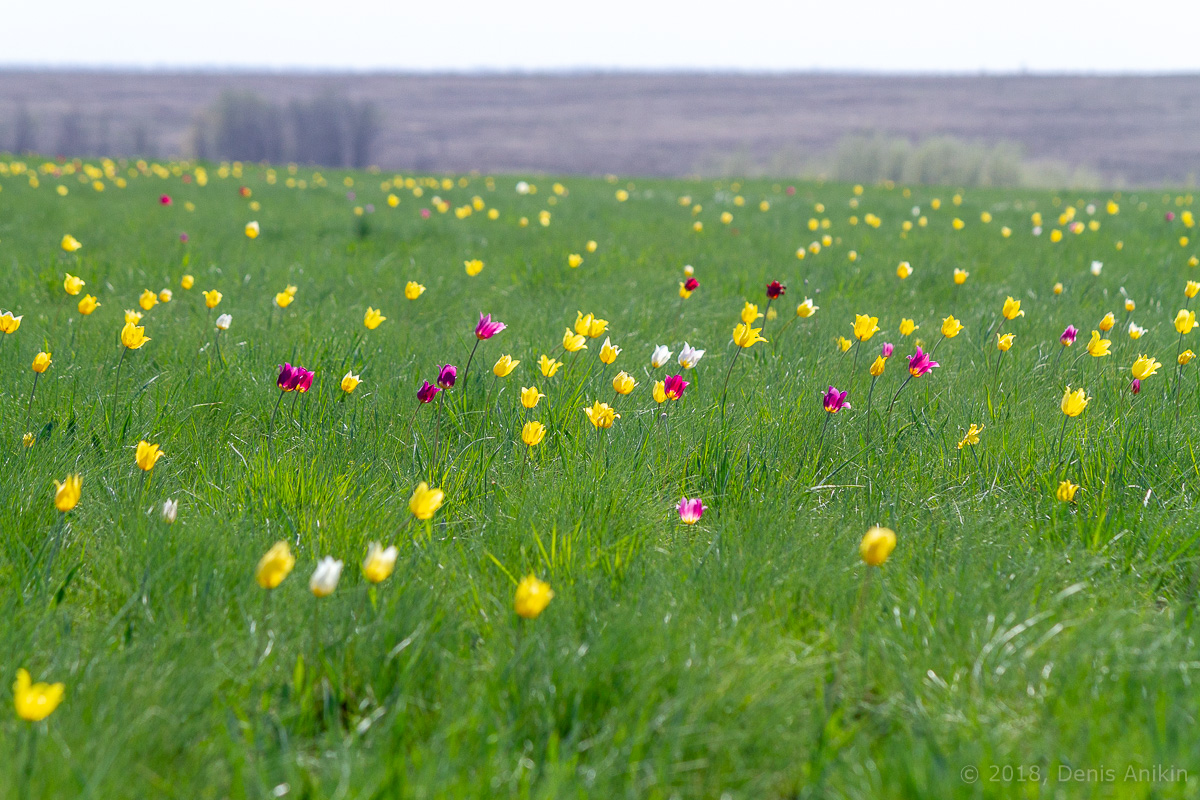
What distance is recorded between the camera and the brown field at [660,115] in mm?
55594

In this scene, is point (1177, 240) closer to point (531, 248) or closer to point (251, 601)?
point (531, 248)

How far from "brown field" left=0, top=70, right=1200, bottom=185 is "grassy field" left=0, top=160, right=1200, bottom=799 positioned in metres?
35.9

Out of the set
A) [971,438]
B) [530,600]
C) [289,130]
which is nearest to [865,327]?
[971,438]

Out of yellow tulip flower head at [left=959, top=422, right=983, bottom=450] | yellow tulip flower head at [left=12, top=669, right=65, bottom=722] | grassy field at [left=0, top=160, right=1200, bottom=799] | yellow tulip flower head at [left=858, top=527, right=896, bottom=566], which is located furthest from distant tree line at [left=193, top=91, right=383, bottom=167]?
yellow tulip flower head at [left=858, top=527, right=896, bottom=566]

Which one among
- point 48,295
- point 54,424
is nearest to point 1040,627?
point 54,424

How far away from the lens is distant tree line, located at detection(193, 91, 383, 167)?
169 feet

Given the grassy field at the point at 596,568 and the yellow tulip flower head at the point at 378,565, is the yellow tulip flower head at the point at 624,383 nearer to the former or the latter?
the grassy field at the point at 596,568

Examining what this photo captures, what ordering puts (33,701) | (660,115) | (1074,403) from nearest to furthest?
(33,701) < (1074,403) < (660,115)

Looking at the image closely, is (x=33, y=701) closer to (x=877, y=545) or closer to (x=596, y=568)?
(x=596, y=568)

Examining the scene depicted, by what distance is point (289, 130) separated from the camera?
54.1 meters

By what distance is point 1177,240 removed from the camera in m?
7.02

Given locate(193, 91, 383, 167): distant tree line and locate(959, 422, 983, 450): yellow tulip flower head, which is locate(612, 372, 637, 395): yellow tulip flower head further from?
locate(193, 91, 383, 167): distant tree line

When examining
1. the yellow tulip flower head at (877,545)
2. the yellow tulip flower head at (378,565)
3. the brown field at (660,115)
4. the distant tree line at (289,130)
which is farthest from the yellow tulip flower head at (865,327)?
the distant tree line at (289,130)

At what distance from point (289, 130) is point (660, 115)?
112 feet
